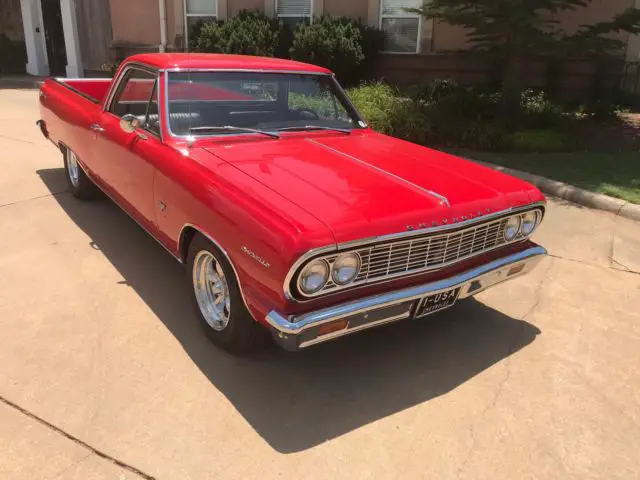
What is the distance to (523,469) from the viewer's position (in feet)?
8.41

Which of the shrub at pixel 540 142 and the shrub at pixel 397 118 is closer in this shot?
the shrub at pixel 540 142

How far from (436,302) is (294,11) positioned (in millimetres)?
11970

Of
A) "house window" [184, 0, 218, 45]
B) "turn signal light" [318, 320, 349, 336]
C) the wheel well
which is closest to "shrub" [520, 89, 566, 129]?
the wheel well

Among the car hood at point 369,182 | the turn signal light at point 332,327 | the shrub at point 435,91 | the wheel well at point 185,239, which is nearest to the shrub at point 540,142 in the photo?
the shrub at point 435,91

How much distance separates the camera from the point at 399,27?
1280cm

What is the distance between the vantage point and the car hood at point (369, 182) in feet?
9.13

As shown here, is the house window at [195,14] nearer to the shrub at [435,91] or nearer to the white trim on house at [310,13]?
the white trim on house at [310,13]

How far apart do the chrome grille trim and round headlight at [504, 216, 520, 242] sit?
0.08m

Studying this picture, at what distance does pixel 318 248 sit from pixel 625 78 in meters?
11.3

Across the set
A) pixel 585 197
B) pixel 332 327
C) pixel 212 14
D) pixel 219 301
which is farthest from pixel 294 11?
pixel 332 327

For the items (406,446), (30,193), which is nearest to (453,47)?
(30,193)

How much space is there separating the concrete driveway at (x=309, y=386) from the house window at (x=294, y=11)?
34.1 ft

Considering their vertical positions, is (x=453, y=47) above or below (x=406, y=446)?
above

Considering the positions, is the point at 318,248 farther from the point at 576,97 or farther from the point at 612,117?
the point at 576,97
